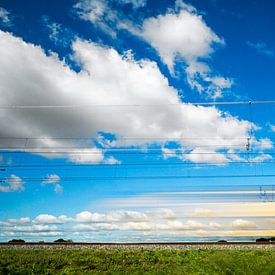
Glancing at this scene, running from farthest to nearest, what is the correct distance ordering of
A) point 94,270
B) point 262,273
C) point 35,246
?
point 35,246, point 94,270, point 262,273

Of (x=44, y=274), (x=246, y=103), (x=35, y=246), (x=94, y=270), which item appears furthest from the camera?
(x=35, y=246)

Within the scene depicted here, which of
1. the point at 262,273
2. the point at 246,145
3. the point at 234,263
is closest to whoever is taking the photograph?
the point at 262,273

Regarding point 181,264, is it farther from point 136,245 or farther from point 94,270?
point 136,245

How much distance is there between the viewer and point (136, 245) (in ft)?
103

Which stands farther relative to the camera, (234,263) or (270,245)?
(270,245)

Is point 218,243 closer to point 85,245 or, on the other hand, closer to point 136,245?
point 136,245

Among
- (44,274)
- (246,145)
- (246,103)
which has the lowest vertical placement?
(44,274)

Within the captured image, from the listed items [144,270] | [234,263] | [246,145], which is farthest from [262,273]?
[246,145]

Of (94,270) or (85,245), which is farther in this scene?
(85,245)

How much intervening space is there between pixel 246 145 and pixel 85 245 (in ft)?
52.6

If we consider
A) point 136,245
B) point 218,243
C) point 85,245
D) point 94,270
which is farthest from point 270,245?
point 94,270

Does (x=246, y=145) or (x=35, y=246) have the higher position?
(x=246, y=145)

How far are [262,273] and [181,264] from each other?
8.50 m

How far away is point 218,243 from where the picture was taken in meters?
32.4
